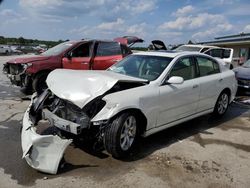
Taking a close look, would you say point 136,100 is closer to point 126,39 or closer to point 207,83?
point 207,83

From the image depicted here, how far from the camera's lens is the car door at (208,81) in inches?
245

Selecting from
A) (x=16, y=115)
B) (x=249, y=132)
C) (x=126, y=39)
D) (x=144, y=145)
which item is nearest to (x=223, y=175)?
(x=144, y=145)

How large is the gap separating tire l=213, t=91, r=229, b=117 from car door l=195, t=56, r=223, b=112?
251mm

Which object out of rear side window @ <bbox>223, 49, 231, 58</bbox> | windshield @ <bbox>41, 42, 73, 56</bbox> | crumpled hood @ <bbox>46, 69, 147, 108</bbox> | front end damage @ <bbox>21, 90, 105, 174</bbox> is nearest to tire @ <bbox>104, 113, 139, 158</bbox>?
front end damage @ <bbox>21, 90, 105, 174</bbox>

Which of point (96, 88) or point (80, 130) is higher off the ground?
point (96, 88)

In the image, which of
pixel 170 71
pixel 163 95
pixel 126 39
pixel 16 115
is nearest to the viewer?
pixel 163 95

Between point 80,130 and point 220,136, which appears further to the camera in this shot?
point 220,136

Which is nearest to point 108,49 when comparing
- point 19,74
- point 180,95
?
point 19,74

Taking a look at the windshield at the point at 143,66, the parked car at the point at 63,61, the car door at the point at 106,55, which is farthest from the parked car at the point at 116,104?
the car door at the point at 106,55

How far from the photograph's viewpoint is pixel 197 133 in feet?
19.6

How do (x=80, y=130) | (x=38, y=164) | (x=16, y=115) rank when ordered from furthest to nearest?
(x=16, y=115) → (x=80, y=130) → (x=38, y=164)

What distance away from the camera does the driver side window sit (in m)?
5.58

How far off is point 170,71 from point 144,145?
1405mm

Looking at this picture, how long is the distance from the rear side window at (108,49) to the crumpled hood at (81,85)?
202 inches
